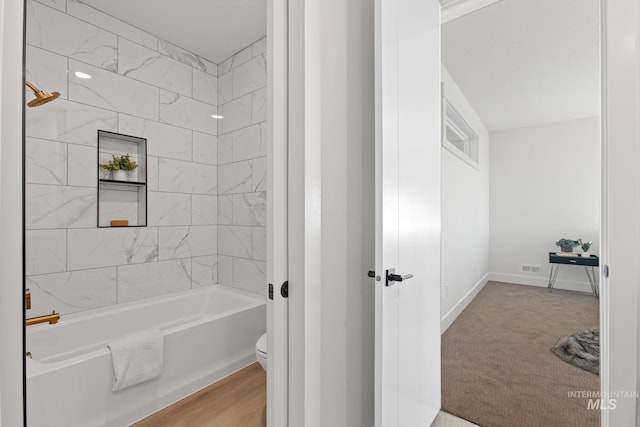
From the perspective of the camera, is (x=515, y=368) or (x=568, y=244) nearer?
(x=515, y=368)

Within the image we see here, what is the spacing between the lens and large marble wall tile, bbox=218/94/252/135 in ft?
9.30

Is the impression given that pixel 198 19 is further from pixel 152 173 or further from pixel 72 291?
pixel 72 291

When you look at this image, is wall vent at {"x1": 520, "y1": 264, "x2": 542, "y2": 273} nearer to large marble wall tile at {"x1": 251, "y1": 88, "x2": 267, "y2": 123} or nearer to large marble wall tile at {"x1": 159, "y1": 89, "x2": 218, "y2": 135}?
large marble wall tile at {"x1": 251, "y1": 88, "x2": 267, "y2": 123}

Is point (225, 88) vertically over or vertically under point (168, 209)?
over

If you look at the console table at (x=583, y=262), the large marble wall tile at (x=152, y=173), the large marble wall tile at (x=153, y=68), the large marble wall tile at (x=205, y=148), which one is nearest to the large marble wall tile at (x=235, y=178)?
the large marble wall tile at (x=205, y=148)

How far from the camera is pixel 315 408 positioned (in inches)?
41.4

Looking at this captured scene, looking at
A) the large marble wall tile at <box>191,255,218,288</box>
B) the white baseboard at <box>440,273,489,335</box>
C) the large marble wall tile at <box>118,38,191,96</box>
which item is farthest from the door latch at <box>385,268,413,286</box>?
the large marble wall tile at <box>118,38,191,96</box>

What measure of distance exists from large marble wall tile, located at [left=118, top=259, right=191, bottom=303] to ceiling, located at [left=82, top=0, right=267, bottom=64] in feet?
6.71

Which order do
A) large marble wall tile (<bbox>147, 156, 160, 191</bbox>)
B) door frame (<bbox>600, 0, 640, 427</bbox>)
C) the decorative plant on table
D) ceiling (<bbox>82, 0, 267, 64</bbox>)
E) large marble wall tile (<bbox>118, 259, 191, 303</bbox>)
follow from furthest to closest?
the decorative plant on table, large marble wall tile (<bbox>147, 156, 160, 191</bbox>), large marble wall tile (<bbox>118, 259, 191, 303</bbox>), ceiling (<bbox>82, 0, 267, 64</bbox>), door frame (<bbox>600, 0, 640, 427</bbox>)

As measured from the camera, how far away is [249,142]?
2.80 m

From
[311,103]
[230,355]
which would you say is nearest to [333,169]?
[311,103]

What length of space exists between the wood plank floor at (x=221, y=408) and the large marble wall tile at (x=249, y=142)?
188 centimetres

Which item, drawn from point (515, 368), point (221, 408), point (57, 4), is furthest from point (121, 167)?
point (515, 368)

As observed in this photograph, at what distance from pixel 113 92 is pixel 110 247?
4.10ft
